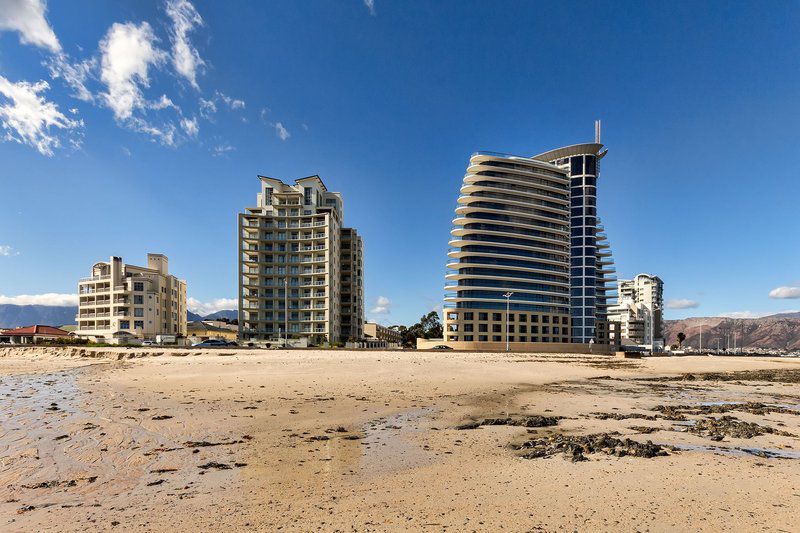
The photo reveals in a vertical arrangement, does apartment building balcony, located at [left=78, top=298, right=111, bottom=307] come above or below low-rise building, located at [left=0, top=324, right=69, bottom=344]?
above

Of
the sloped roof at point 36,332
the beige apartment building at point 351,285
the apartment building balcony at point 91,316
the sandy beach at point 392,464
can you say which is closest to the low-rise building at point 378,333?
the beige apartment building at point 351,285

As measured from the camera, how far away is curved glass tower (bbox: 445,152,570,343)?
97.4 m

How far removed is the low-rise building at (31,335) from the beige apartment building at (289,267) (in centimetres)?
3547

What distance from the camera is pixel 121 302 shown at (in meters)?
93.6

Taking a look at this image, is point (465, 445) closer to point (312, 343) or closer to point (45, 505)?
point (45, 505)

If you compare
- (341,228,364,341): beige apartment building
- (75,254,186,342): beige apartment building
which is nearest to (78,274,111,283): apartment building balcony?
(75,254,186,342): beige apartment building

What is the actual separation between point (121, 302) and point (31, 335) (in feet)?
63.2

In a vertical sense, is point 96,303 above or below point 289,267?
below

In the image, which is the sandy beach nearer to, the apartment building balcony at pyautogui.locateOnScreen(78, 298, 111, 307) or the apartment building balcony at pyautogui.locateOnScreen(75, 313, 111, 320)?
the apartment building balcony at pyautogui.locateOnScreen(75, 313, 111, 320)

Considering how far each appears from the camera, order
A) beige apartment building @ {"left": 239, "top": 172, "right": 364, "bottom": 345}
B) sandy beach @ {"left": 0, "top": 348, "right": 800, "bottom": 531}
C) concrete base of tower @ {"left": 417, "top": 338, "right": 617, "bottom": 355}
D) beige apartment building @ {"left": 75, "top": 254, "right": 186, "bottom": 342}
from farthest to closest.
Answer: beige apartment building @ {"left": 75, "top": 254, "right": 186, "bottom": 342} < beige apartment building @ {"left": 239, "top": 172, "right": 364, "bottom": 345} < concrete base of tower @ {"left": 417, "top": 338, "right": 617, "bottom": 355} < sandy beach @ {"left": 0, "top": 348, "right": 800, "bottom": 531}

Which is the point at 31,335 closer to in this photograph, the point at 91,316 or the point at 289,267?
the point at 91,316

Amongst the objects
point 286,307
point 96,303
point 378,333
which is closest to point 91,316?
point 96,303

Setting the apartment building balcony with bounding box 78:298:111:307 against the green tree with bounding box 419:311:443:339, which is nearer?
the apartment building balcony with bounding box 78:298:111:307

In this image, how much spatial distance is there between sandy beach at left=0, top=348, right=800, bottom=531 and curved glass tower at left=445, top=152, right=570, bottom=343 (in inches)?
3195
